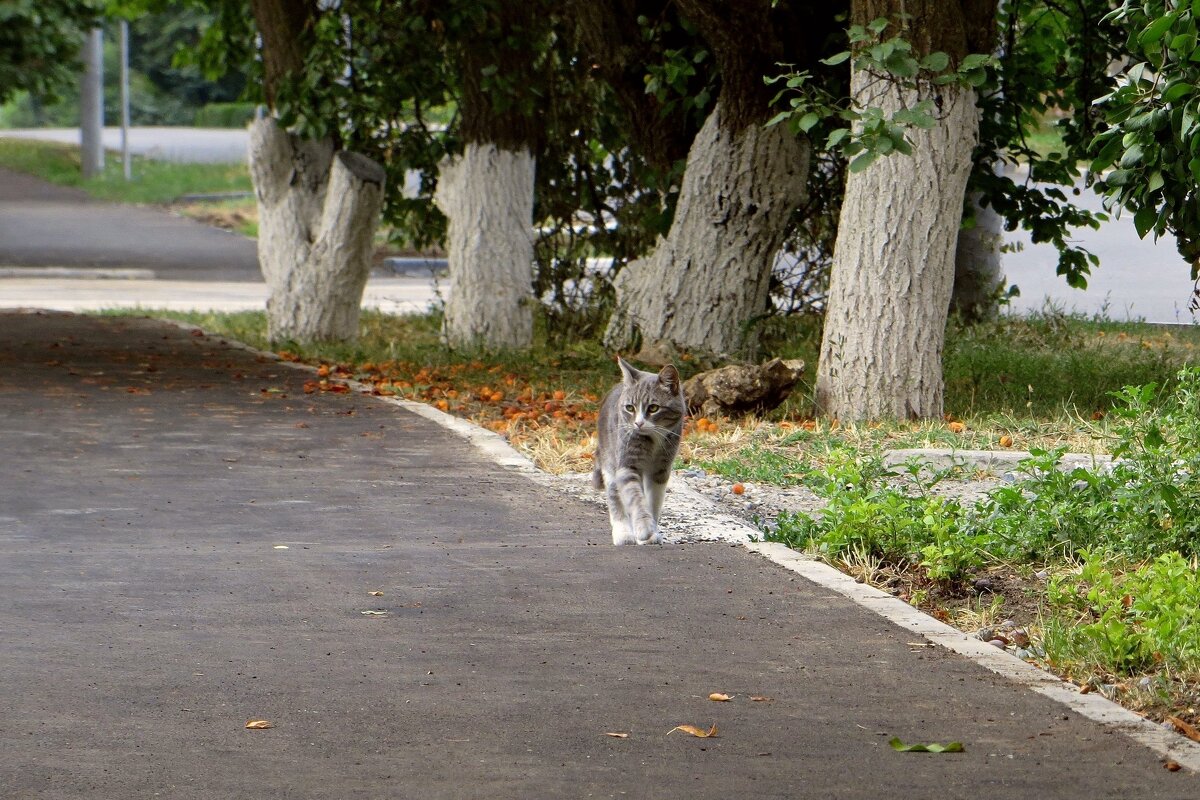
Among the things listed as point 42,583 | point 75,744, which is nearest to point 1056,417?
point 42,583

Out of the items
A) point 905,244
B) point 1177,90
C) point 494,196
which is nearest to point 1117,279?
A: point 494,196

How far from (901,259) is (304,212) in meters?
7.57

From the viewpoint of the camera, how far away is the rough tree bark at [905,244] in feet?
33.6

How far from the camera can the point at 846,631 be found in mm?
5914

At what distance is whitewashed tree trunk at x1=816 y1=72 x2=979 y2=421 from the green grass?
31777mm

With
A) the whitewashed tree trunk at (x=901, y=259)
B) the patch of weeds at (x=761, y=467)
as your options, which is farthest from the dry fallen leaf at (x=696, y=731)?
the whitewashed tree trunk at (x=901, y=259)

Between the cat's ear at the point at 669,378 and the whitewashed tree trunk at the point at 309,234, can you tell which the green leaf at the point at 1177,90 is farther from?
the whitewashed tree trunk at the point at 309,234

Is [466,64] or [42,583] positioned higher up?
[466,64]

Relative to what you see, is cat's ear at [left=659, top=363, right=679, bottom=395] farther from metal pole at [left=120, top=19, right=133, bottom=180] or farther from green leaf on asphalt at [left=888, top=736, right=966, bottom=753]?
metal pole at [left=120, top=19, right=133, bottom=180]

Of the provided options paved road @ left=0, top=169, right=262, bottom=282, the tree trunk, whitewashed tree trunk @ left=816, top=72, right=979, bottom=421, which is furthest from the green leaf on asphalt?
paved road @ left=0, top=169, right=262, bottom=282

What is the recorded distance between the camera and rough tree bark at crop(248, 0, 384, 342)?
1562 cm

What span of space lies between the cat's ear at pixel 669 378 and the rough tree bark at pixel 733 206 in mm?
4756

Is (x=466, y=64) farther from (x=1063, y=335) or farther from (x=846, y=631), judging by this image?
(x=846, y=631)

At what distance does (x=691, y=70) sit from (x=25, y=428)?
5.48 metres
